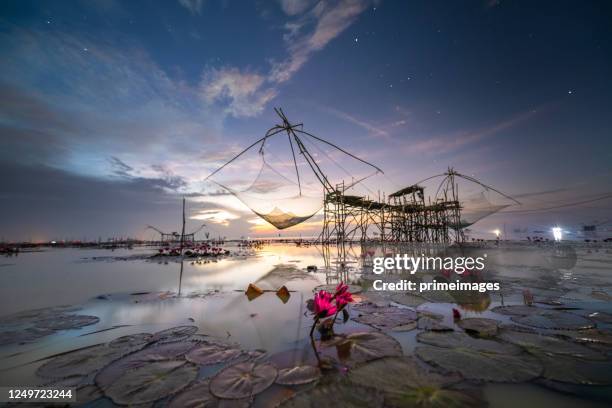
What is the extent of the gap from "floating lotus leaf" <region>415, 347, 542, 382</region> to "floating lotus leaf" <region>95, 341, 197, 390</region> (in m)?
2.94

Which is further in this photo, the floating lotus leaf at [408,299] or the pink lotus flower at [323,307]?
the floating lotus leaf at [408,299]

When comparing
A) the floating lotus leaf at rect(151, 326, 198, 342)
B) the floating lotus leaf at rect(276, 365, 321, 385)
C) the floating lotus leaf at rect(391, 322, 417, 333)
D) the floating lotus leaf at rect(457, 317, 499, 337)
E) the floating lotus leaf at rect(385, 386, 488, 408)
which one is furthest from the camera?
the floating lotus leaf at rect(391, 322, 417, 333)

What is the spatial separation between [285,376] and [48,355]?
322cm

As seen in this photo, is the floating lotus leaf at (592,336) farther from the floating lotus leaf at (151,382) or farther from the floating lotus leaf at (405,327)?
the floating lotus leaf at (151,382)

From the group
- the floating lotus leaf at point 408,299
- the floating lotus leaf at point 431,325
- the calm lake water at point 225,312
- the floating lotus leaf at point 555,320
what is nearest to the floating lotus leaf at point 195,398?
the calm lake water at point 225,312

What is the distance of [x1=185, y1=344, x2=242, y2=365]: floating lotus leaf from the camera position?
267cm

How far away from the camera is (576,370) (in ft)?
7.56

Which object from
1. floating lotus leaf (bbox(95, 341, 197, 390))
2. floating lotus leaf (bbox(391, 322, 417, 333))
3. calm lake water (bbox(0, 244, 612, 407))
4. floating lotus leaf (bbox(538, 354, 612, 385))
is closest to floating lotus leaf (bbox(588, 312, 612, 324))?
calm lake water (bbox(0, 244, 612, 407))

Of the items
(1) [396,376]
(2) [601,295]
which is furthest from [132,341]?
(2) [601,295]

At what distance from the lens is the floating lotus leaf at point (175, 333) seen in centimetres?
343

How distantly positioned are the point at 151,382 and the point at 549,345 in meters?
4.49

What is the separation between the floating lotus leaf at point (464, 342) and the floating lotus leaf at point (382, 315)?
1.94 feet

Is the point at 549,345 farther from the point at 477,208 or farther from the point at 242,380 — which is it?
the point at 477,208

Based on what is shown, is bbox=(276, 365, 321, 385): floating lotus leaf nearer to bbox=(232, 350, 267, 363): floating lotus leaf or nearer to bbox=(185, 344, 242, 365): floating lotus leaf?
bbox=(232, 350, 267, 363): floating lotus leaf
